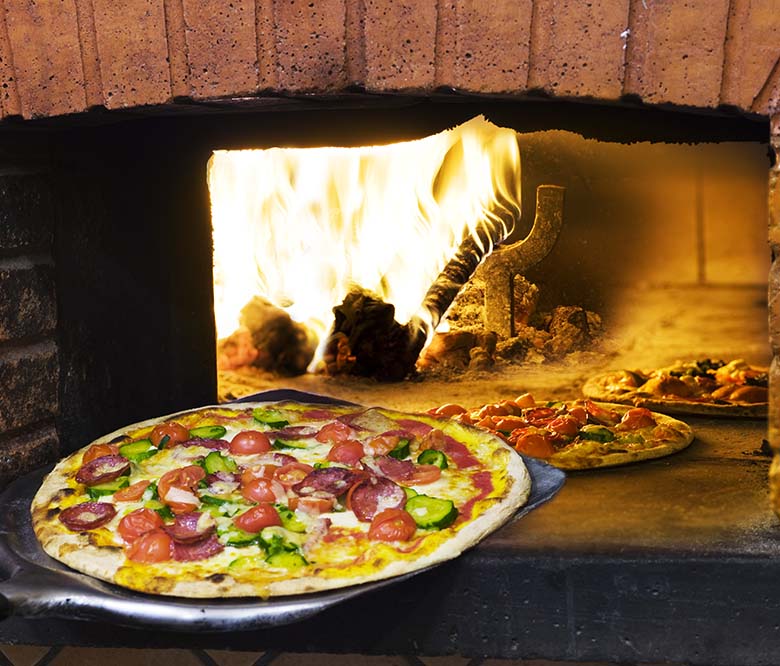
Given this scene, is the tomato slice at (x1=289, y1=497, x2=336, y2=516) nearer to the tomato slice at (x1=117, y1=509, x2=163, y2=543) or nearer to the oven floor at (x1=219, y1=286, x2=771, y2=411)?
the tomato slice at (x1=117, y1=509, x2=163, y2=543)

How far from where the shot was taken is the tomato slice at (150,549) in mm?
1896

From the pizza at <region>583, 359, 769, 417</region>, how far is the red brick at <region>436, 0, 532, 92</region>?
4.88 ft

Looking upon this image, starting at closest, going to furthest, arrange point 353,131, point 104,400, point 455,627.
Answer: point 455,627 → point 104,400 → point 353,131

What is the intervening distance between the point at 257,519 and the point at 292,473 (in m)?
0.24

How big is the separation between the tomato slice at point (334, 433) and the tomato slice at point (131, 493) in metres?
0.45

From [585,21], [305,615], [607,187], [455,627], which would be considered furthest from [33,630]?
[607,187]

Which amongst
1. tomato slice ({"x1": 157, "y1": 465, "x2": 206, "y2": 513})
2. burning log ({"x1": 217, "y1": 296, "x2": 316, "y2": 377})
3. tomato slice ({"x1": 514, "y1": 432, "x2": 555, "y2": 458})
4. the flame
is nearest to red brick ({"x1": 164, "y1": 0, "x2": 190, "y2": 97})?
tomato slice ({"x1": 157, "y1": 465, "x2": 206, "y2": 513})

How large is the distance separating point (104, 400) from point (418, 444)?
0.86m

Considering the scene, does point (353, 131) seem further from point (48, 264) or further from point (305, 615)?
point (305, 615)

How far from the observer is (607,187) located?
11.7 feet

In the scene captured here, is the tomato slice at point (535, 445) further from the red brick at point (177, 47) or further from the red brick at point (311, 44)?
the red brick at point (177, 47)

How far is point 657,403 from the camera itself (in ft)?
10.5

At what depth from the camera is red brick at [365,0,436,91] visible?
2021 mm

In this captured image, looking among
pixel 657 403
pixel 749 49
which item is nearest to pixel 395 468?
pixel 749 49
